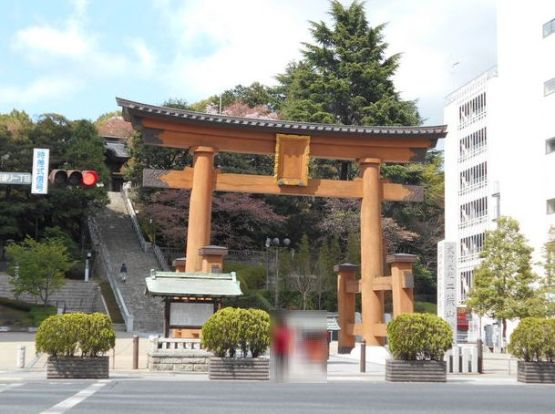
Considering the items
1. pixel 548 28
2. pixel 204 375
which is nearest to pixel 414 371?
pixel 204 375

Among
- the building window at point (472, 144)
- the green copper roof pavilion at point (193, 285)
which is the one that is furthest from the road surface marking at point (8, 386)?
the building window at point (472, 144)

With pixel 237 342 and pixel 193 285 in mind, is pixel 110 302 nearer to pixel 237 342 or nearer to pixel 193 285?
pixel 193 285

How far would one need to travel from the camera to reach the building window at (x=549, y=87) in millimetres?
53578

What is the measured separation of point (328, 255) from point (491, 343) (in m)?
12.9

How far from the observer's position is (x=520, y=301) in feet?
142

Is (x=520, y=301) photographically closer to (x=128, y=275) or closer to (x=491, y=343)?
(x=491, y=343)

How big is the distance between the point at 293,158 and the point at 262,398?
60.0 ft

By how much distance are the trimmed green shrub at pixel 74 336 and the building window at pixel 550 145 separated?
38.5 m

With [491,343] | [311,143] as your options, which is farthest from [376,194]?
[491,343]

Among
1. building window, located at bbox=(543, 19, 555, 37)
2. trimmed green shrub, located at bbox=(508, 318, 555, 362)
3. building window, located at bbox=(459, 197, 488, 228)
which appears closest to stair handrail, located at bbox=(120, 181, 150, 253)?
building window, located at bbox=(459, 197, 488, 228)

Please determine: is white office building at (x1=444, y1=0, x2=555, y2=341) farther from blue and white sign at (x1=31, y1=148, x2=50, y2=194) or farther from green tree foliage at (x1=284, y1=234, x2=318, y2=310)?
blue and white sign at (x1=31, y1=148, x2=50, y2=194)

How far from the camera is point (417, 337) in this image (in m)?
22.5

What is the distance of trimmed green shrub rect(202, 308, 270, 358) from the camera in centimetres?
2245

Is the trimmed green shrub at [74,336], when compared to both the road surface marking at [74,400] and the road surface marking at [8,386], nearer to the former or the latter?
the road surface marking at [8,386]
